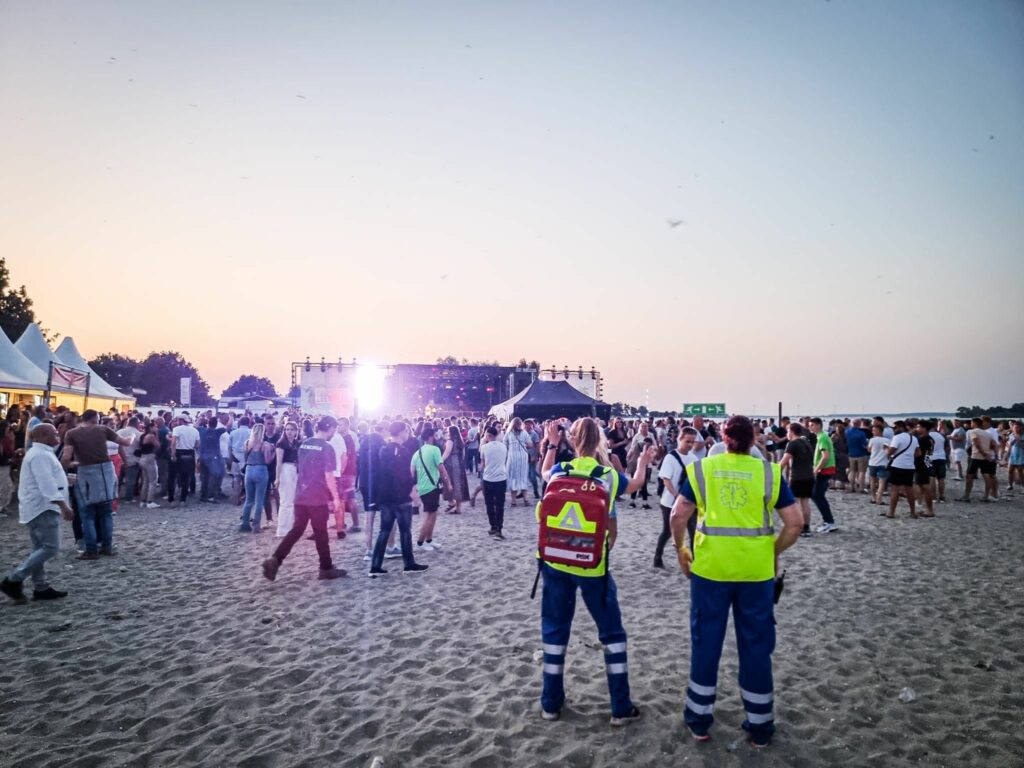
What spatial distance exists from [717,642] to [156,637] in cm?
481

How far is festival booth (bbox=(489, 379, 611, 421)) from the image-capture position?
2445 centimetres

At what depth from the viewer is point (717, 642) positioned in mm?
3250

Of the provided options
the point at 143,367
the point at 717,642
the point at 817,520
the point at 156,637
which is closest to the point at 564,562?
the point at 717,642

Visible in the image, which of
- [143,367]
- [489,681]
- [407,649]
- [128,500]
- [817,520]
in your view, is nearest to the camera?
[489,681]

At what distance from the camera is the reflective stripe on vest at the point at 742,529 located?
126 inches

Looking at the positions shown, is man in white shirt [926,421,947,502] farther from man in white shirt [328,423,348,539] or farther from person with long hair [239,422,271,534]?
person with long hair [239,422,271,534]

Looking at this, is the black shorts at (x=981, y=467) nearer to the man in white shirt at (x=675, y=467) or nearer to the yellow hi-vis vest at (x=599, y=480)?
the man in white shirt at (x=675, y=467)

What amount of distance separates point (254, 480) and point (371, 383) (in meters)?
30.8

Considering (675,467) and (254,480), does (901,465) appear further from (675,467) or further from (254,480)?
(254,480)

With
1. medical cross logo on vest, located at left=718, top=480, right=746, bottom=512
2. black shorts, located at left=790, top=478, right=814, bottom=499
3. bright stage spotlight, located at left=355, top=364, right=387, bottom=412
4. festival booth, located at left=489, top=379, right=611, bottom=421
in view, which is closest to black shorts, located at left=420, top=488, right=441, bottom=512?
black shorts, located at left=790, top=478, right=814, bottom=499

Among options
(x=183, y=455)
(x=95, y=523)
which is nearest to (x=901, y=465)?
(x=95, y=523)

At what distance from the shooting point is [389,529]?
278 inches

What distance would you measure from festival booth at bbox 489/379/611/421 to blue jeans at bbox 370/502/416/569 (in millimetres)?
17165

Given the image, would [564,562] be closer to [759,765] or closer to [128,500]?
[759,765]
